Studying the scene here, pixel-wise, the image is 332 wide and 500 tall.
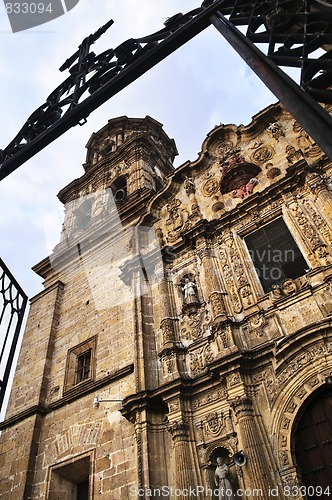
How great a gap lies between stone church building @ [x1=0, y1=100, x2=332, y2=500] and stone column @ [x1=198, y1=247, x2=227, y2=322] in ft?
0.14

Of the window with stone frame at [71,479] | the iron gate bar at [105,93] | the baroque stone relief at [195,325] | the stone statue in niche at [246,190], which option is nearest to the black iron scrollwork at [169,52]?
the iron gate bar at [105,93]

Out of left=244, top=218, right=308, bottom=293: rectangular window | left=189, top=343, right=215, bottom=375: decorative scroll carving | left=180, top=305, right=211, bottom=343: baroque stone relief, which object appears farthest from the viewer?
left=180, top=305, right=211, bottom=343: baroque stone relief

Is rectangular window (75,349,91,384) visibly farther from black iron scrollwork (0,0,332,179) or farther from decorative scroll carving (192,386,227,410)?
black iron scrollwork (0,0,332,179)

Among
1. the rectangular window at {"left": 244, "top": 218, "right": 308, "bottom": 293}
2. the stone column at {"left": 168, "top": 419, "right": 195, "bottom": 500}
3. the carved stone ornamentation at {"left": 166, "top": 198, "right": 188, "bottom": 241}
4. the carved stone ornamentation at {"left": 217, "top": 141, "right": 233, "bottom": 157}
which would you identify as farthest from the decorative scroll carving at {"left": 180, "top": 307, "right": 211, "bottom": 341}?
the carved stone ornamentation at {"left": 217, "top": 141, "right": 233, "bottom": 157}

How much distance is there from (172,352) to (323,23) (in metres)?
7.17

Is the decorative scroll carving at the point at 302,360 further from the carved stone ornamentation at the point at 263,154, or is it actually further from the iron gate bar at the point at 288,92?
the carved stone ornamentation at the point at 263,154

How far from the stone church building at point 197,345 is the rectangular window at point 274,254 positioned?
0.03 metres

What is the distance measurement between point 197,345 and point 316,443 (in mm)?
3041

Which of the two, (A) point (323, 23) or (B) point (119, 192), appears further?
(B) point (119, 192)

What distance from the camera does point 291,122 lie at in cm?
1141

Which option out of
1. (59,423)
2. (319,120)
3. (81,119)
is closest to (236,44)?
(319,120)

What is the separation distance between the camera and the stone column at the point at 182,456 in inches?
268

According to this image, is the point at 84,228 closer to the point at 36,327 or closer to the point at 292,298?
the point at 36,327

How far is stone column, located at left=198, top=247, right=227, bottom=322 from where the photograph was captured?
8.70 m
